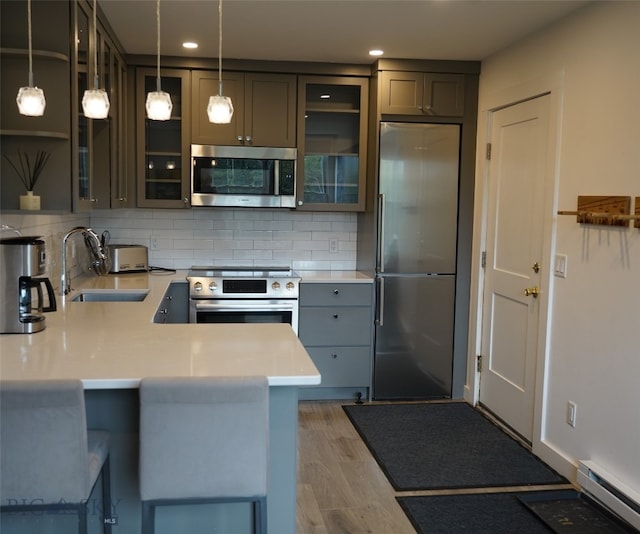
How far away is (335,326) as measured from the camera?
185 inches

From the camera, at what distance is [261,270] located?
484cm

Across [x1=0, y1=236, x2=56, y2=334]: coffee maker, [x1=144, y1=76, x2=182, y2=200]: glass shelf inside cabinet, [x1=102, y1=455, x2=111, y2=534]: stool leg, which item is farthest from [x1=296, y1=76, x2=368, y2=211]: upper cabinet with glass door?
[x1=102, y1=455, x2=111, y2=534]: stool leg

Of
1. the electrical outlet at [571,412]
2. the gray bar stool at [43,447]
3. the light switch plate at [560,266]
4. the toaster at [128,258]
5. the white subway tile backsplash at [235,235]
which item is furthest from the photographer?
the white subway tile backsplash at [235,235]

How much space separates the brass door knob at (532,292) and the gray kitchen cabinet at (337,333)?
3.87ft

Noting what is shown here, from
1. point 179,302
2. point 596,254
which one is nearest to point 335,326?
point 179,302

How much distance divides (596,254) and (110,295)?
275 cm

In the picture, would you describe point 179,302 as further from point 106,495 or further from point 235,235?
point 106,495

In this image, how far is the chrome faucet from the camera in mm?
3586

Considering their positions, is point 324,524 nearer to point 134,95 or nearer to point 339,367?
point 339,367

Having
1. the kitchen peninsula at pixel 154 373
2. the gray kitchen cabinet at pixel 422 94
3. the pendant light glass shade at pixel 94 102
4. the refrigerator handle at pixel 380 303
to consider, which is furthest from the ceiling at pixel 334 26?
the kitchen peninsula at pixel 154 373

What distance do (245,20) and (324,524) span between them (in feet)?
8.93

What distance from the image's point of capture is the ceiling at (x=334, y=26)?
11.2ft

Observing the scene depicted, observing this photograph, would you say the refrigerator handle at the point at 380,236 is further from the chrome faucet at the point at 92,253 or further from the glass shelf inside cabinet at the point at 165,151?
the chrome faucet at the point at 92,253

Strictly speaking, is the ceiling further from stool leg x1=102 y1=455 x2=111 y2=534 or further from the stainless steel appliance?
stool leg x1=102 y1=455 x2=111 y2=534
